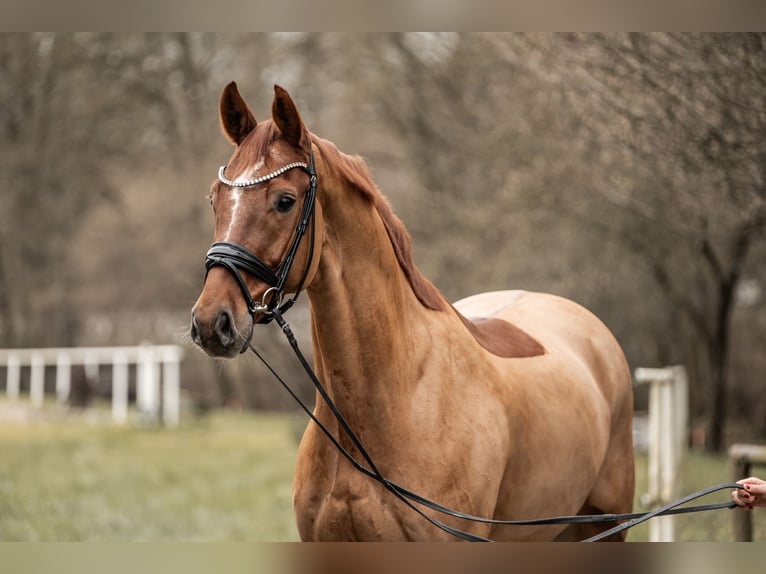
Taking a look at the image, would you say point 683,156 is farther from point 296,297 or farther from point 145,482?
point 145,482

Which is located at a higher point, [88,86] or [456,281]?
[88,86]

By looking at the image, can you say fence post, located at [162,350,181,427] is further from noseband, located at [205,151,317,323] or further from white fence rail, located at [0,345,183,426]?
noseband, located at [205,151,317,323]

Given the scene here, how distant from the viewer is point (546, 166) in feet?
34.1

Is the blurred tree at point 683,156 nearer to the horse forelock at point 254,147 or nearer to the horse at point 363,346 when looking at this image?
the horse at point 363,346

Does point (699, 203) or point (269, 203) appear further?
point (699, 203)

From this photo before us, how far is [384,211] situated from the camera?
127 inches

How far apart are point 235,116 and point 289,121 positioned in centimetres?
25

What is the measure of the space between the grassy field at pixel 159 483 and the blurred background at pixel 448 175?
162cm

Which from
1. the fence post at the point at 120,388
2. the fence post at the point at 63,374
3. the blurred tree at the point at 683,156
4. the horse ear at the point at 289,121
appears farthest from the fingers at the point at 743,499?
the fence post at the point at 63,374

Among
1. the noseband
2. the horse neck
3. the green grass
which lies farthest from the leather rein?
the green grass

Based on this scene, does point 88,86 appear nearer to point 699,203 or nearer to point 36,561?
point 699,203

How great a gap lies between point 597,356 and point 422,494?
5.99 ft

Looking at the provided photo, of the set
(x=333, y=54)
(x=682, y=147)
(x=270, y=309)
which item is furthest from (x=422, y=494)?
(x=333, y=54)

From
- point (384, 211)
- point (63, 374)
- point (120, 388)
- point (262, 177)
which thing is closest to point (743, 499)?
point (384, 211)
